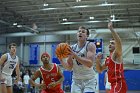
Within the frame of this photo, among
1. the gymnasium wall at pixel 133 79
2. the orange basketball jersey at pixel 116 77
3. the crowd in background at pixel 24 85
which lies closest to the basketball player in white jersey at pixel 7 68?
the orange basketball jersey at pixel 116 77

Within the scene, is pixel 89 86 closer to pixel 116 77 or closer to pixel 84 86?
pixel 84 86

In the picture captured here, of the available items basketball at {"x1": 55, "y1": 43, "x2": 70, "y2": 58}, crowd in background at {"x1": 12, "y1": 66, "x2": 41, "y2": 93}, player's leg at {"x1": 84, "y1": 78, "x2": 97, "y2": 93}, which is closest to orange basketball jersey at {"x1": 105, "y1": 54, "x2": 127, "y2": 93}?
player's leg at {"x1": 84, "y1": 78, "x2": 97, "y2": 93}

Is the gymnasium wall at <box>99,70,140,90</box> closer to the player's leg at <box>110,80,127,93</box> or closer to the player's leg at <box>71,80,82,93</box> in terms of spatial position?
the player's leg at <box>110,80,127,93</box>

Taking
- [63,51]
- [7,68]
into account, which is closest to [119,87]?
[63,51]

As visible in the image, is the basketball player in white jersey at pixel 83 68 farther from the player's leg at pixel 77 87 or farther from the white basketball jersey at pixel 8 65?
the white basketball jersey at pixel 8 65

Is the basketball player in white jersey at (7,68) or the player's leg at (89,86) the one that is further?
the basketball player in white jersey at (7,68)

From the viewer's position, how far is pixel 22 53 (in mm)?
25641

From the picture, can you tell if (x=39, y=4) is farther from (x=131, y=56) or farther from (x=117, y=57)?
(x=117, y=57)

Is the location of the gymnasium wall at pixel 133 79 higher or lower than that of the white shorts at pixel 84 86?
lower

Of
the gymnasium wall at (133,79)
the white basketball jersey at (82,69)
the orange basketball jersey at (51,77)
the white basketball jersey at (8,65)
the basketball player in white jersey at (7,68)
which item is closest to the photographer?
the white basketball jersey at (82,69)

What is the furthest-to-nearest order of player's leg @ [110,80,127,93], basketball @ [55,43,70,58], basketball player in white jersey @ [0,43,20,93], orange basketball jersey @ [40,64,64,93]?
basketball player in white jersey @ [0,43,20,93] → orange basketball jersey @ [40,64,64,93] → player's leg @ [110,80,127,93] → basketball @ [55,43,70,58]

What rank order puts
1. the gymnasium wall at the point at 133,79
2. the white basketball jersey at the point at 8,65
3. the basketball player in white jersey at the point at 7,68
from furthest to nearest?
the gymnasium wall at the point at 133,79, the white basketball jersey at the point at 8,65, the basketball player in white jersey at the point at 7,68

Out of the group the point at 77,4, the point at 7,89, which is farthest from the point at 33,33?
the point at 7,89

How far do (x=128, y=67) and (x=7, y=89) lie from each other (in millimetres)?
16801
